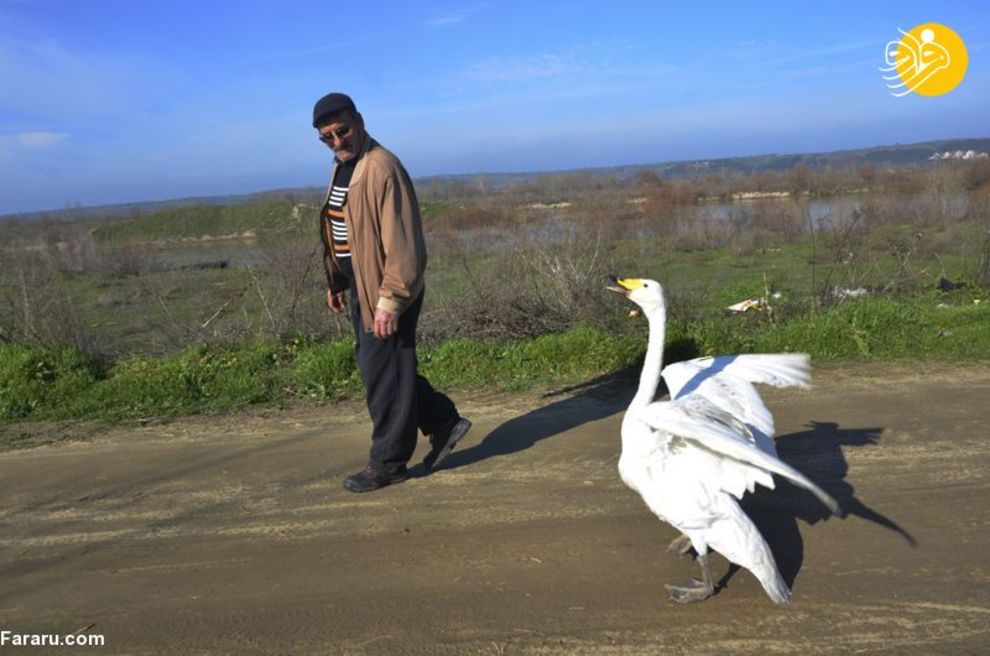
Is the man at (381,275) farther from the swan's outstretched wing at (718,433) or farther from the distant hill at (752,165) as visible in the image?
the distant hill at (752,165)

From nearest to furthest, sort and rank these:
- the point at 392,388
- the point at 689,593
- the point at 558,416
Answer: the point at 689,593
the point at 392,388
the point at 558,416

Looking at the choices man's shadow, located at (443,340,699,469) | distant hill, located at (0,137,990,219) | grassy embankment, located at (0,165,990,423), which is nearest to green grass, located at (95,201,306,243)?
distant hill, located at (0,137,990,219)

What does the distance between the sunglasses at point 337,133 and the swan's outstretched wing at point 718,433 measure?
244 centimetres

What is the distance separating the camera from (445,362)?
7.88 m

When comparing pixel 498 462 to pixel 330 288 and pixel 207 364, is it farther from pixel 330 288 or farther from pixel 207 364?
pixel 207 364

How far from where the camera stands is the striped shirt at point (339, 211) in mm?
4938

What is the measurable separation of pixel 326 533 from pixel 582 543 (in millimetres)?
1448

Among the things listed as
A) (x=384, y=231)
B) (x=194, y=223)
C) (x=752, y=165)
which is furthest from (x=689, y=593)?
(x=752, y=165)

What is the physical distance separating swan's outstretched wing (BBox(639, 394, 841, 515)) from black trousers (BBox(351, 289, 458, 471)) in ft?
5.47

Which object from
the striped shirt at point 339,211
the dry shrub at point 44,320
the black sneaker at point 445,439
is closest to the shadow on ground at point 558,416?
the black sneaker at point 445,439

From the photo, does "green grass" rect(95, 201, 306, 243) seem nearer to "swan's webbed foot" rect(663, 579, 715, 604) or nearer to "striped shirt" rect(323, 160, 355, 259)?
"striped shirt" rect(323, 160, 355, 259)

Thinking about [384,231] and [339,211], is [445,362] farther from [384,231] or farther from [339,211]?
[384,231]

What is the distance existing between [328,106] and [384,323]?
133cm

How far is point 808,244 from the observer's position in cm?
2198
